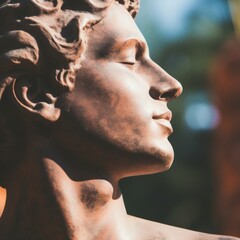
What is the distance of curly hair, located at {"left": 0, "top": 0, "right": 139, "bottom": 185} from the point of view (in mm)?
4258

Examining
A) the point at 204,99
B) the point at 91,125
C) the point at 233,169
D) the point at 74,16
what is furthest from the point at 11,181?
the point at 204,99

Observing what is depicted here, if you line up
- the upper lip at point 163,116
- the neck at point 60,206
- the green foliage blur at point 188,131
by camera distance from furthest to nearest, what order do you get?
the green foliage blur at point 188,131
the upper lip at point 163,116
the neck at point 60,206

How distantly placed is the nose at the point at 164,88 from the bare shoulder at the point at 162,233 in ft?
1.93

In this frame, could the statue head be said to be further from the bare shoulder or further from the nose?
the bare shoulder

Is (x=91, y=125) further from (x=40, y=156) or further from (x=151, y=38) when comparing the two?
(x=151, y=38)

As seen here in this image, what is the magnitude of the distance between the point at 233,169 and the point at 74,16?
33.8ft

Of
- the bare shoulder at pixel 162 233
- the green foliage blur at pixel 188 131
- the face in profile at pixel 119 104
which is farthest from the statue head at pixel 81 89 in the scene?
the green foliage blur at pixel 188 131

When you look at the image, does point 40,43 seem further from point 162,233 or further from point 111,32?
point 162,233

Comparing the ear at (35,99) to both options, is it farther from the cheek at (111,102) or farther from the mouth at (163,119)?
the mouth at (163,119)

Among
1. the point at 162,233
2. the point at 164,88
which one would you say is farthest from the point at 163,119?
the point at 162,233

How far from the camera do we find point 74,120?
4.22m

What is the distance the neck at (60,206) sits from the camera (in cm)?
417

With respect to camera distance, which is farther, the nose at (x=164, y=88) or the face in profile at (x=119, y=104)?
the nose at (x=164, y=88)

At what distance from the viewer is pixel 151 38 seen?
81.7ft
